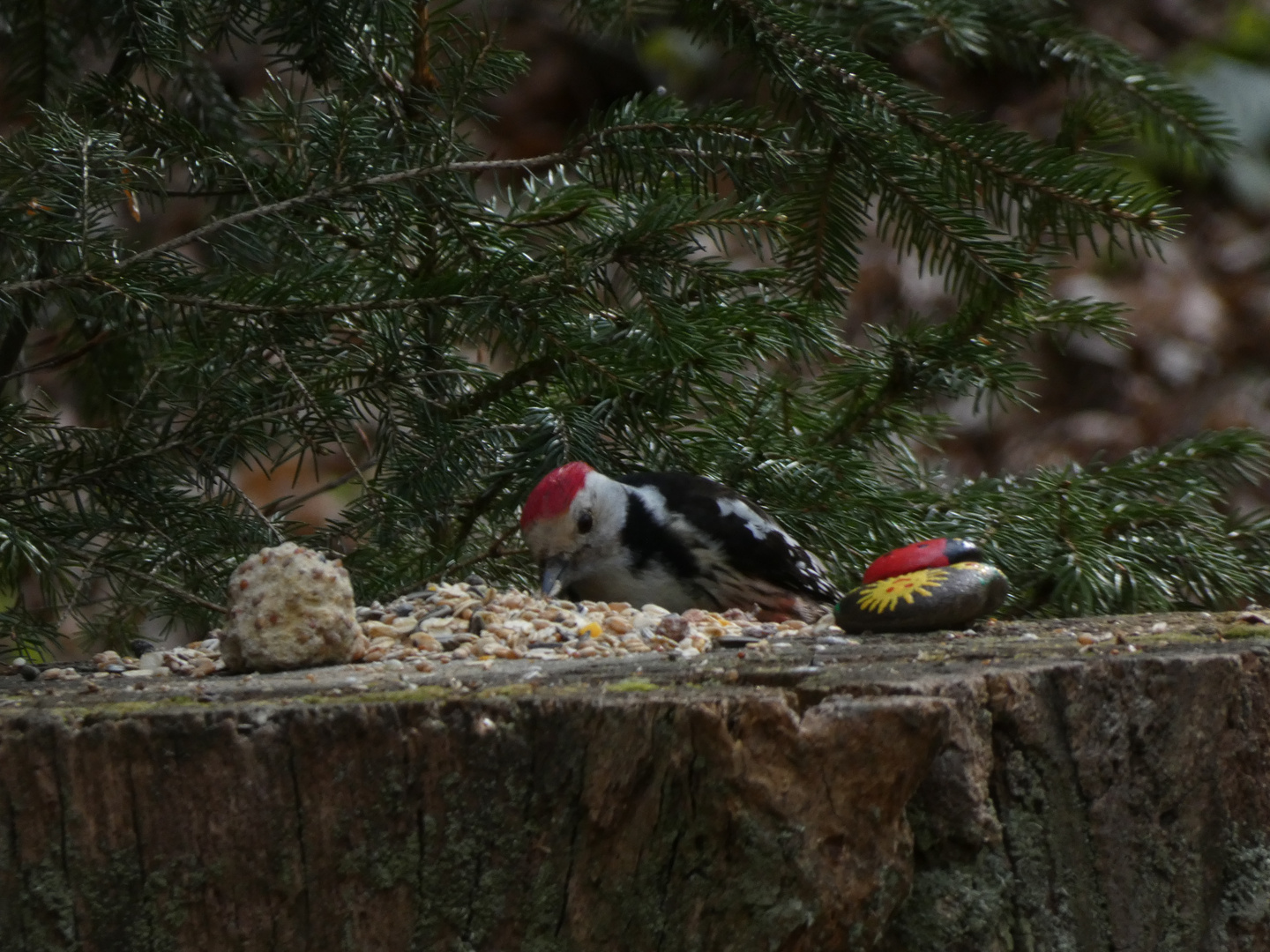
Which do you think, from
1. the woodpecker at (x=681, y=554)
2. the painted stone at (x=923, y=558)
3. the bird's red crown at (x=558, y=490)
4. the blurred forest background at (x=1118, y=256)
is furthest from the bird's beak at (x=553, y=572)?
the blurred forest background at (x=1118, y=256)

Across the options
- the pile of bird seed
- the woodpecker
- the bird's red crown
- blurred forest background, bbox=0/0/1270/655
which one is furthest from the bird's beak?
blurred forest background, bbox=0/0/1270/655

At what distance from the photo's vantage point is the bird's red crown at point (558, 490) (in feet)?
6.49

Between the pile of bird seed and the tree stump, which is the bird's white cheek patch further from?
the tree stump

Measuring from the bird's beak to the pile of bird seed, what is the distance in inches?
8.2

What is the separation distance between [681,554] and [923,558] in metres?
0.54

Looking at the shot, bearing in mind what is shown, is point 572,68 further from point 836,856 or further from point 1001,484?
point 836,856

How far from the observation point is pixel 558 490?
198cm

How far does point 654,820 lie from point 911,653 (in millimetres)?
363

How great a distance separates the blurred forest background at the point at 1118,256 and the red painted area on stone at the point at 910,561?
3.45 metres

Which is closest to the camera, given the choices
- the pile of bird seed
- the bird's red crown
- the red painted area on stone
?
the pile of bird seed

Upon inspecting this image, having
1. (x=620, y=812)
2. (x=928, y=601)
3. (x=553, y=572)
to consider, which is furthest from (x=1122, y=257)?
(x=620, y=812)

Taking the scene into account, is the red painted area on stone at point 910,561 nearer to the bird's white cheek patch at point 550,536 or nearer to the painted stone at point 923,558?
the painted stone at point 923,558

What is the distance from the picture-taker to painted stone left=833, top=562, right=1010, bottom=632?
160 cm

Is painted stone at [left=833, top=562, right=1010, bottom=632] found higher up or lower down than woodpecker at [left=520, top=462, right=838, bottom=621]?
lower down
